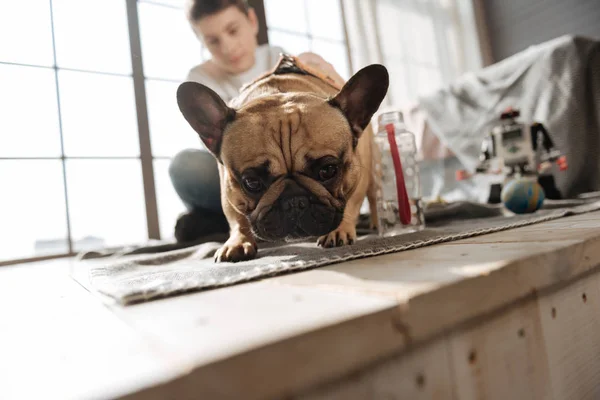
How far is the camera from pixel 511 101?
2279 mm

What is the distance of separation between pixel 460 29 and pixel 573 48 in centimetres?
264

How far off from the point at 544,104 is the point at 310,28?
6.71 ft

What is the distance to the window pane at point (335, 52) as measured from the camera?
11.8 feet

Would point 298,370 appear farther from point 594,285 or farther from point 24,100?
point 24,100

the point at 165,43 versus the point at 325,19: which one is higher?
the point at 325,19

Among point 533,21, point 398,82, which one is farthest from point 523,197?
point 533,21

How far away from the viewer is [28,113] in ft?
7.94

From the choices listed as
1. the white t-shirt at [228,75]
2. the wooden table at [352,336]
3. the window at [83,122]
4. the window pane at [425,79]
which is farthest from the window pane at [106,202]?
the window pane at [425,79]

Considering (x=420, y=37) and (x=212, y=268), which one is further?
(x=420, y=37)

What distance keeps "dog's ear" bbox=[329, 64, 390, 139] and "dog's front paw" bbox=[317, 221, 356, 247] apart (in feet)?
0.70

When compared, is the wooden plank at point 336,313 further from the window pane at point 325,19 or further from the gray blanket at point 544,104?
the window pane at point 325,19

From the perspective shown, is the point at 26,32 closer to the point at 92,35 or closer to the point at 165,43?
the point at 92,35

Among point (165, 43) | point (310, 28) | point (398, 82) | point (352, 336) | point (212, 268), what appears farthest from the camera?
point (398, 82)

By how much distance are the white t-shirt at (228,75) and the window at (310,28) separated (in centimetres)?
156
